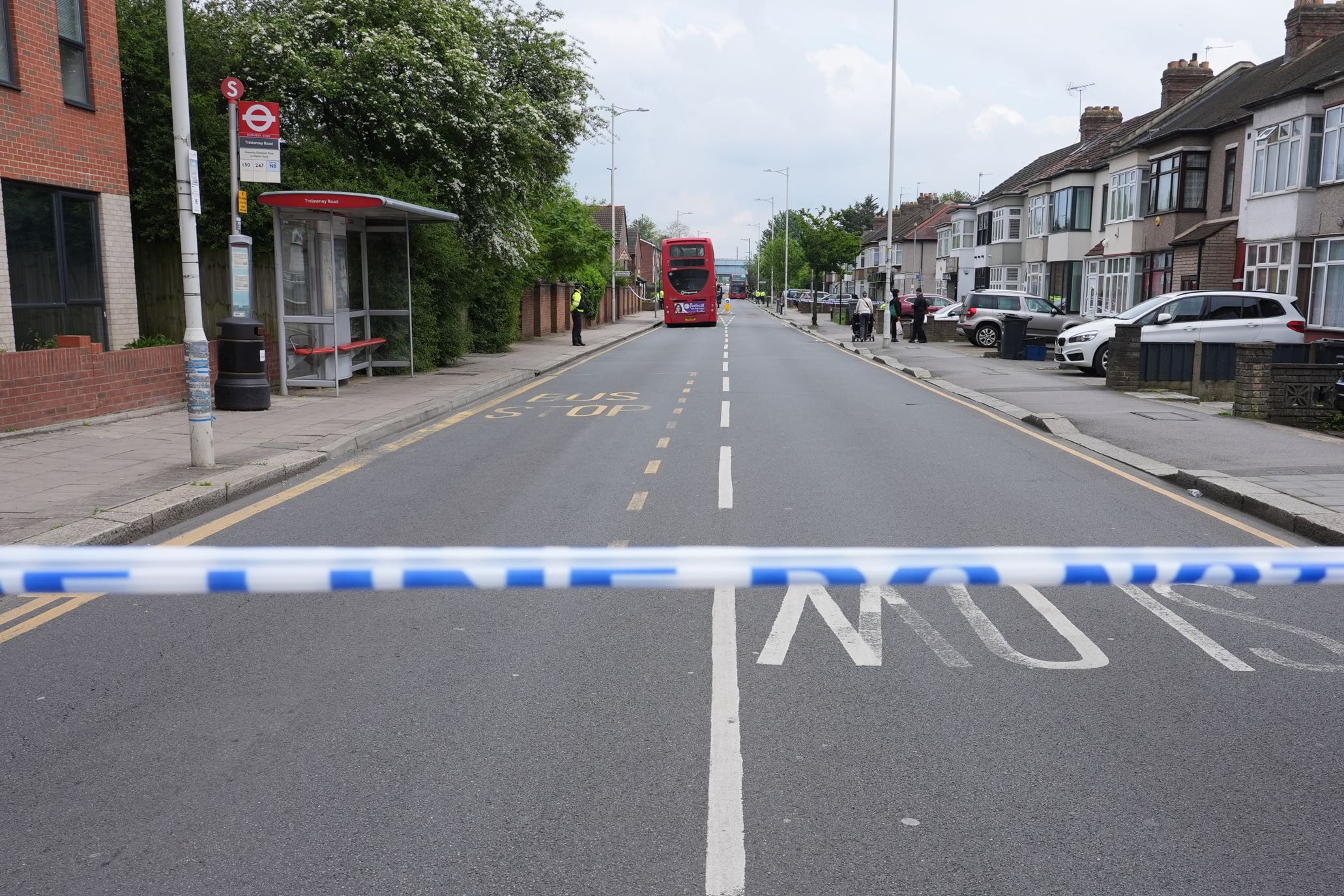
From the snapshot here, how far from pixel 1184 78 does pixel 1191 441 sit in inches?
1389

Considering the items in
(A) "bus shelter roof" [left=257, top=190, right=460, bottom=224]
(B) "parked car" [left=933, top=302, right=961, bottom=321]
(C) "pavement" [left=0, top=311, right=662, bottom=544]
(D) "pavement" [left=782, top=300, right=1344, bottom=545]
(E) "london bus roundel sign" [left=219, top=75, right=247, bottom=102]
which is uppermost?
(E) "london bus roundel sign" [left=219, top=75, right=247, bottom=102]

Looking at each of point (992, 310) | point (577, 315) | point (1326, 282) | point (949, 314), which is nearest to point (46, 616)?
point (1326, 282)

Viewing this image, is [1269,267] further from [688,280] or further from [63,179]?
[688,280]

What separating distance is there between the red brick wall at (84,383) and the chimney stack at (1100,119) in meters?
46.6

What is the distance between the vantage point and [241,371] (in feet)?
45.4

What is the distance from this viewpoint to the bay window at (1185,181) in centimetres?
3362

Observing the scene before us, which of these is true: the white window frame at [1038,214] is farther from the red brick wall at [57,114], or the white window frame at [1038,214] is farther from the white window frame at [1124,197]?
the red brick wall at [57,114]

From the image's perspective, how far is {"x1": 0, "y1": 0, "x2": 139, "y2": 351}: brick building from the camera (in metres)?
14.2

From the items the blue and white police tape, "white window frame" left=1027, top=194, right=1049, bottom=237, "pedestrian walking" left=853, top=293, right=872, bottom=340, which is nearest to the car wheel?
"pedestrian walking" left=853, top=293, right=872, bottom=340

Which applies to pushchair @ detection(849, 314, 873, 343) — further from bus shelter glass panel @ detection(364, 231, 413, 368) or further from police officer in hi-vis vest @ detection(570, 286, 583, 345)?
bus shelter glass panel @ detection(364, 231, 413, 368)

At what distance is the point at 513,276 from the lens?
1143 inches

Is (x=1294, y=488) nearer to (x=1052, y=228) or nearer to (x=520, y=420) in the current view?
(x=520, y=420)

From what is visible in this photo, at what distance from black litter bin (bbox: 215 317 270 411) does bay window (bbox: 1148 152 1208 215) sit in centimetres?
2999

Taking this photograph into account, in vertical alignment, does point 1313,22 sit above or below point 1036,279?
above
